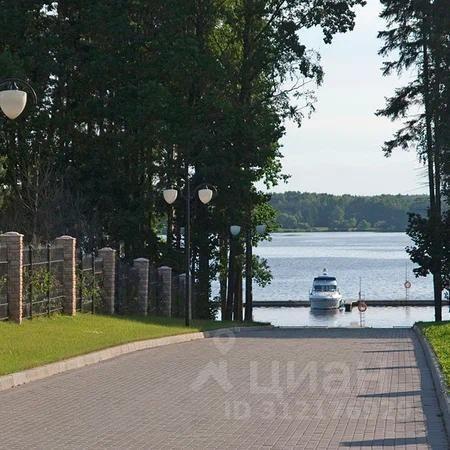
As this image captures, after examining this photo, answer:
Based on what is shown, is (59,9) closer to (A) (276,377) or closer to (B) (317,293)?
(A) (276,377)

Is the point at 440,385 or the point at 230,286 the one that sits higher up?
the point at 230,286

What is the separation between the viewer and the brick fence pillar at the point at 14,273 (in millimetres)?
28672

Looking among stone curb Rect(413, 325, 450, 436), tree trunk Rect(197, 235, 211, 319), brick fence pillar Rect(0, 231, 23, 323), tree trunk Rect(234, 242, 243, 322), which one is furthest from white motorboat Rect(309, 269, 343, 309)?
stone curb Rect(413, 325, 450, 436)

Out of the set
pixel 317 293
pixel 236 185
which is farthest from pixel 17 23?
pixel 317 293

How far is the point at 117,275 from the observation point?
129 feet

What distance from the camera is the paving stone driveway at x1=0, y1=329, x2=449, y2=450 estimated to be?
12.3 m

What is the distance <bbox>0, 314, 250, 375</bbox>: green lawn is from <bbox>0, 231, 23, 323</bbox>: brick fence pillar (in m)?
0.50

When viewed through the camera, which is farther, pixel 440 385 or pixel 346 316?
pixel 346 316

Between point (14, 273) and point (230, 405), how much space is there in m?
14.8

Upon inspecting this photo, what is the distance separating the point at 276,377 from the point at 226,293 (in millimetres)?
39832

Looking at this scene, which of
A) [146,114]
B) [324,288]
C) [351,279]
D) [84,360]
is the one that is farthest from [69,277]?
[351,279]

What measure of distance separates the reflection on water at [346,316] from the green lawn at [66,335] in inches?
1699

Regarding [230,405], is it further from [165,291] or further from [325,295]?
[325,295]

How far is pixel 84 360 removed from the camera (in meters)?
21.5
